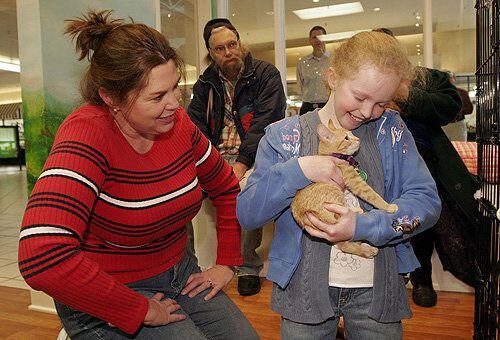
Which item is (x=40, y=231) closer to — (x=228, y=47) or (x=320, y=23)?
(x=228, y=47)

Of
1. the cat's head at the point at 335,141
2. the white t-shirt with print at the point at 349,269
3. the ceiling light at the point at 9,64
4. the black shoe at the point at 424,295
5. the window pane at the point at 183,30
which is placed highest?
the ceiling light at the point at 9,64

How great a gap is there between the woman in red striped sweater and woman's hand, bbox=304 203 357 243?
500 mm

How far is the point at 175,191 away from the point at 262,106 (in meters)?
1.58

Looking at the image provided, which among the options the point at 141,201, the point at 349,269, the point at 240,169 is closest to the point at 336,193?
the point at 349,269

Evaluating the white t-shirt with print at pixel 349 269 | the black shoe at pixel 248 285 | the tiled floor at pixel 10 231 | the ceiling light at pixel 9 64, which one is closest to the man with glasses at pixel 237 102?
the black shoe at pixel 248 285

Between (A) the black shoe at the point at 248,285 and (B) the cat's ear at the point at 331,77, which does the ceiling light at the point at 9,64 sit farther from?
(B) the cat's ear at the point at 331,77

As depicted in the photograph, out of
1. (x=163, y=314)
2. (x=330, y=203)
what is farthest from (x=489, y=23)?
(x=163, y=314)

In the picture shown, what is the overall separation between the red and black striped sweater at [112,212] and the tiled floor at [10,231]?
92.4 inches

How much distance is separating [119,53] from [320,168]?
0.66 m

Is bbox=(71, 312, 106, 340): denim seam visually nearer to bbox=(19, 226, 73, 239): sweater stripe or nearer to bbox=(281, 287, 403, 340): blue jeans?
bbox=(19, 226, 73, 239): sweater stripe

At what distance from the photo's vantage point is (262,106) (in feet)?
9.44

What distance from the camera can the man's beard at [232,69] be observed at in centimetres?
289

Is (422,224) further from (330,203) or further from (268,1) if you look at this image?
(268,1)

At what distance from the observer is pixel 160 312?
129 cm
